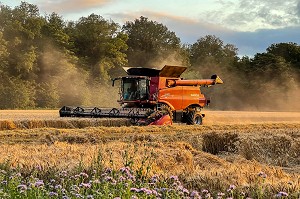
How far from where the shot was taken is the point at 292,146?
1694cm

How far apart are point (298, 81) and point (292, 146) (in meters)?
59.0

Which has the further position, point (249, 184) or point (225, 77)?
point (225, 77)

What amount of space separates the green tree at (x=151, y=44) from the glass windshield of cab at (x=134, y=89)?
158 ft

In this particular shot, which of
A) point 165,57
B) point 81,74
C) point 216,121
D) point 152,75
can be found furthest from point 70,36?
point 152,75

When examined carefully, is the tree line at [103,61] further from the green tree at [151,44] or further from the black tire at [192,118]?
the black tire at [192,118]

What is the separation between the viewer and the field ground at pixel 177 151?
324 inches

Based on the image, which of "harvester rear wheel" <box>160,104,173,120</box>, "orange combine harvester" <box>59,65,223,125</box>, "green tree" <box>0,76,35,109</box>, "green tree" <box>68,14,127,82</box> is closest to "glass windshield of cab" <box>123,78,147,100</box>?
"orange combine harvester" <box>59,65,223,125</box>

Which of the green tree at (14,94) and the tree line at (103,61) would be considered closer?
the green tree at (14,94)

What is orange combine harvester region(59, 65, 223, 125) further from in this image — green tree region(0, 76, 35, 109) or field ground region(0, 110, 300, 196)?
green tree region(0, 76, 35, 109)

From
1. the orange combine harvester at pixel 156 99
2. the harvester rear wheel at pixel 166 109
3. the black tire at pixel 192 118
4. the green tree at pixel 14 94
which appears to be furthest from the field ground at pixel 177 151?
the green tree at pixel 14 94

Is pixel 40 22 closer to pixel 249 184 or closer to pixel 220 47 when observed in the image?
pixel 220 47

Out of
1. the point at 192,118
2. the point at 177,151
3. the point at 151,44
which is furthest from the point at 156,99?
the point at 151,44

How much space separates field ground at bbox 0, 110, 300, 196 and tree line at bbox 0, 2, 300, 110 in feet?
120

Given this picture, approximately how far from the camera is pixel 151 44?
77250 mm
